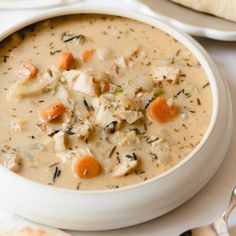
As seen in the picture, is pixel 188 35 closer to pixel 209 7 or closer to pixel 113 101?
pixel 209 7

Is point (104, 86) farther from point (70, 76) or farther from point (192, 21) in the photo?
point (192, 21)

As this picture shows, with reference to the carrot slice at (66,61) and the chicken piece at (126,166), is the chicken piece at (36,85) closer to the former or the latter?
the carrot slice at (66,61)

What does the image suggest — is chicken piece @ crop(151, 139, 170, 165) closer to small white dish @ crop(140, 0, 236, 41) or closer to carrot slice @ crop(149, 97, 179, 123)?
carrot slice @ crop(149, 97, 179, 123)

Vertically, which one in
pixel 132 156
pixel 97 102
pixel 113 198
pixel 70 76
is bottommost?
pixel 113 198

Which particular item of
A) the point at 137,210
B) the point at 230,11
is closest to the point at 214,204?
the point at 137,210

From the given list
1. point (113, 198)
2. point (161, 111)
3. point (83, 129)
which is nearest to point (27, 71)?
point (83, 129)

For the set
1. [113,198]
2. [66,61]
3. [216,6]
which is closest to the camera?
[113,198]
